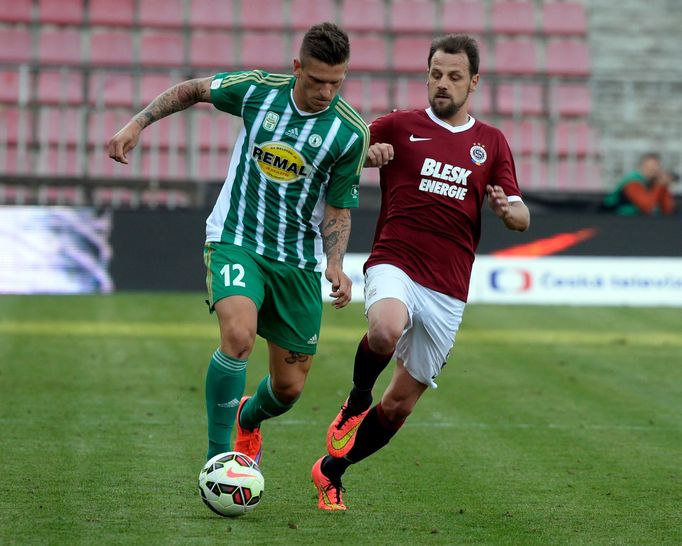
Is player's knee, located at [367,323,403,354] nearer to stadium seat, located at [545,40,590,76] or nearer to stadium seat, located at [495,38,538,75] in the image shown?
stadium seat, located at [495,38,538,75]

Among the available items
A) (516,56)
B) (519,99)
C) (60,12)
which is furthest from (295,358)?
(516,56)

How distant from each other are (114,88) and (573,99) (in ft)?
26.2

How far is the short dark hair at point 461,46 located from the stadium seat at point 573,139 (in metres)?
16.7

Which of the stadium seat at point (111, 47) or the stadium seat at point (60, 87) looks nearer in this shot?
the stadium seat at point (60, 87)

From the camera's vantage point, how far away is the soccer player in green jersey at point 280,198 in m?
6.16

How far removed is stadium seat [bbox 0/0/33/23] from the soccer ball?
61.3ft

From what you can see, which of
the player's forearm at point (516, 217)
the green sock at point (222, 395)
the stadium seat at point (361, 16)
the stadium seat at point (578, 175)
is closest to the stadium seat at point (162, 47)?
the stadium seat at point (361, 16)

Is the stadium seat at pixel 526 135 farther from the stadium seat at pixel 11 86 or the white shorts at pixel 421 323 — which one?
the white shorts at pixel 421 323

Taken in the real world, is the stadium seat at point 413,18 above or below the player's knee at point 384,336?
above

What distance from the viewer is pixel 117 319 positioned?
51.0 feet

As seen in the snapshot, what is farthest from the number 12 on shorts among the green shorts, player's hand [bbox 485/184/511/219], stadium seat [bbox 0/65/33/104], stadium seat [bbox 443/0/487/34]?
stadium seat [bbox 443/0/487/34]

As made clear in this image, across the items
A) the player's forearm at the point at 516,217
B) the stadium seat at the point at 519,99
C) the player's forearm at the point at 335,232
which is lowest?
the stadium seat at the point at 519,99

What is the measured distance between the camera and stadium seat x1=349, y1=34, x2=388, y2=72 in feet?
77.8

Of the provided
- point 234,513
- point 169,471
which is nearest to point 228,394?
point 234,513
